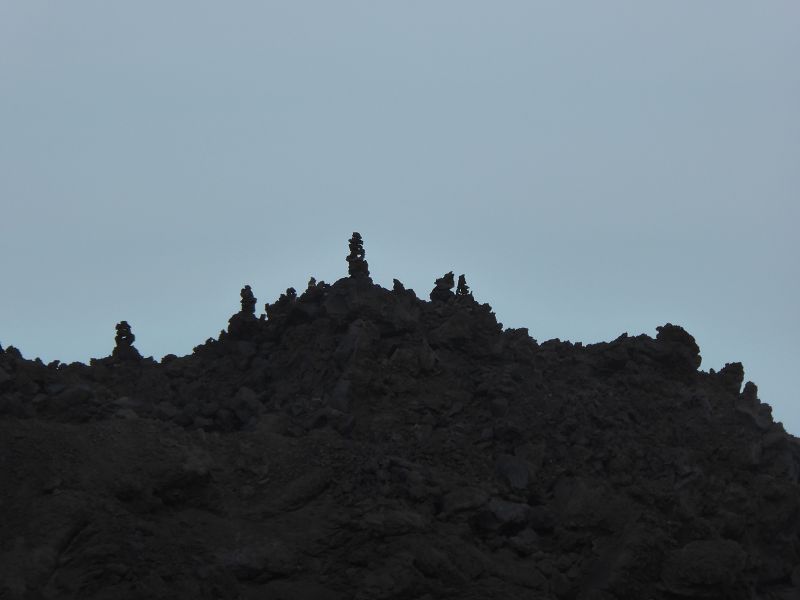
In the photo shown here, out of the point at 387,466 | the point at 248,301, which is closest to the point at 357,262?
the point at 248,301

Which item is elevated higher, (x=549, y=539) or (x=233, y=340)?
(x=233, y=340)

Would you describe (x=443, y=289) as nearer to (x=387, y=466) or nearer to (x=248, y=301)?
(x=248, y=301)

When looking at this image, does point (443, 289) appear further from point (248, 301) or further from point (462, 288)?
point (248, 301)

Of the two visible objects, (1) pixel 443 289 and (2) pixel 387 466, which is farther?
(1) pixel 443 289

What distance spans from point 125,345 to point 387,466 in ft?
34.7

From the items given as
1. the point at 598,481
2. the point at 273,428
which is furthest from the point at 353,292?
the point at 598,481

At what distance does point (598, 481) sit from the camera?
23312 mm

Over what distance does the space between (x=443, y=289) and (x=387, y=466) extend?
1057 centimetres

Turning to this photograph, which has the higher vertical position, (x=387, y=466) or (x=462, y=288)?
(x=462, y=288)

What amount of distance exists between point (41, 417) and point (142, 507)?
11.5ft

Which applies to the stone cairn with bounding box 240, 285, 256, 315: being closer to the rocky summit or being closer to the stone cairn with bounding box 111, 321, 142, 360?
the rocky summit

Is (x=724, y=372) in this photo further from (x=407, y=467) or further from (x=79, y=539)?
(x=79, y=539)

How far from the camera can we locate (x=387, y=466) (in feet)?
72.0

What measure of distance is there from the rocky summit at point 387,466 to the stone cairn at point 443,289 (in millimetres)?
1343
